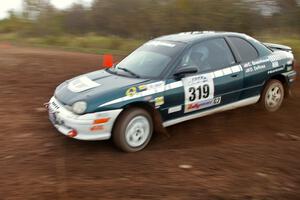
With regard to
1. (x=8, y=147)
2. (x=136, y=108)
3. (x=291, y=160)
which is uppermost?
(x=136, y=108)

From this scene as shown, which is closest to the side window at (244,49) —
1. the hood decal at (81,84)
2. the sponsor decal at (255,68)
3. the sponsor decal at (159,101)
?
the sponsor decal at (255,68)

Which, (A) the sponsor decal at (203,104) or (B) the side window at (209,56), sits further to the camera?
(B) the side window at (209,56)

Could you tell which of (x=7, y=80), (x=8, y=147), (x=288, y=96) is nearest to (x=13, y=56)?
(x=7, y=80)

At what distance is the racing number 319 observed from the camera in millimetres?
6430

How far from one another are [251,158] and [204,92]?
1.30 meters

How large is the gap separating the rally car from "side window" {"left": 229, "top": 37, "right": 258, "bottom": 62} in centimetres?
2

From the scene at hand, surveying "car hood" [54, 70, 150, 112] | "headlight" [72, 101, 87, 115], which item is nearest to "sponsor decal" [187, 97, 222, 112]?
"car hood" [54, 70, 150, 112]

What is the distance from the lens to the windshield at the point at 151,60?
6.44 m

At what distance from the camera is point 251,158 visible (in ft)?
19.1

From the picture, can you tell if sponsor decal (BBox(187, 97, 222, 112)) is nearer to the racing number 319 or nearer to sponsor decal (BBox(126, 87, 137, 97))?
the racing number 319

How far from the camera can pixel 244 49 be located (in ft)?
24.1

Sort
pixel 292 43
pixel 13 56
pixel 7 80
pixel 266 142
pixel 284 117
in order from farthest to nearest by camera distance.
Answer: pixel 292 43 → pixel 13 56 → pixel 7 80 → pixel 284 117 → pixel 266 142

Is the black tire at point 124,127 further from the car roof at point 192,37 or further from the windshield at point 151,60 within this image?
the car roof at point 192,37

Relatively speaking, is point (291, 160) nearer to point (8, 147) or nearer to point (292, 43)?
point (8, 147)
